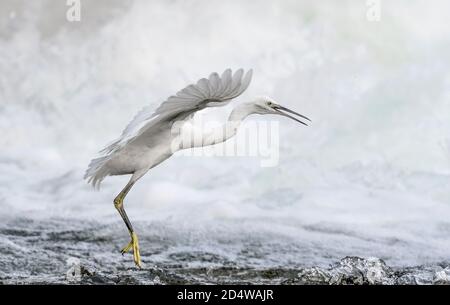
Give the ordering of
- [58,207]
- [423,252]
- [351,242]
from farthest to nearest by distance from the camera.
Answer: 1. [58,207]
2. [351,242]
3. [423,252]

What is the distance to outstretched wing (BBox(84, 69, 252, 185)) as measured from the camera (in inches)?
151

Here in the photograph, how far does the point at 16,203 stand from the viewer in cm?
984

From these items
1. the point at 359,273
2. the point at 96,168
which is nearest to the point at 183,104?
the point at 96,168

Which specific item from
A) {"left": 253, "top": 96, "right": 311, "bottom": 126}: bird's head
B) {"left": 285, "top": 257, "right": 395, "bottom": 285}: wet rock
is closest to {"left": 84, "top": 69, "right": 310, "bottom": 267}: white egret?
{"left": 253, "top": 96, "right": 311, "bottom": 126}: bird's head

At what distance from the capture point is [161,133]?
481cm

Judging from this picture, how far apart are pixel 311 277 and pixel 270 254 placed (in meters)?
2.06

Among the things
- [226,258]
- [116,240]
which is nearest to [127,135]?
[226,258]

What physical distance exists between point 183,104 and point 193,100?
9cm

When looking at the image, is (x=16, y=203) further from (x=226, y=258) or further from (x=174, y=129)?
(x=174, y=129)

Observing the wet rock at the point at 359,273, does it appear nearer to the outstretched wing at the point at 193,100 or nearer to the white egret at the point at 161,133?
the white egret at the point at 161,133

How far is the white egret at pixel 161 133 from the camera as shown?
415cm

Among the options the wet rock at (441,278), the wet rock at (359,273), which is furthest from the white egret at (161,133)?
the wet rock at (441,278)

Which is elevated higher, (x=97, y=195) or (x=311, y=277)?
(x=97, y=195)

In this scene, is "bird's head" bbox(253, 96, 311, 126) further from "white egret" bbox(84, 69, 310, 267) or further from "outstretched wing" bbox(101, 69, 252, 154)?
"outstretched wing" bbox(101, 69, 252, 154)
